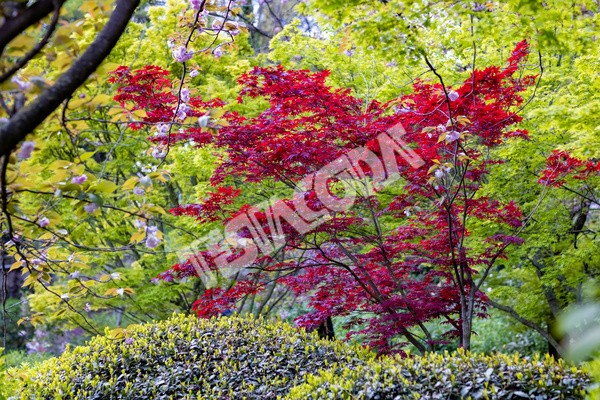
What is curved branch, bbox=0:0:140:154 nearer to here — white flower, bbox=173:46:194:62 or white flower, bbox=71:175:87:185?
white flower, bbox=71:175:87:185

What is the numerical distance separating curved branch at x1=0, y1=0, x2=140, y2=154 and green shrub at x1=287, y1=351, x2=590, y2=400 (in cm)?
259

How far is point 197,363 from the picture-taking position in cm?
425

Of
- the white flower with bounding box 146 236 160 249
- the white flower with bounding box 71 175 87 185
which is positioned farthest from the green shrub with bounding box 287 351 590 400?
the white flower with bounding box 71 175 87 185

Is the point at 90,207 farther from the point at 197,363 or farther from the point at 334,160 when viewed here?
the point at 197,363

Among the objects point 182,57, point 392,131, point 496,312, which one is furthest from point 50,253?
point 496,312

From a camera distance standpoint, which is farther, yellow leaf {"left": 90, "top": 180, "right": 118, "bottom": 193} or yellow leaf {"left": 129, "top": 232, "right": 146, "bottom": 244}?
yellow leaf {"left": 129, "top": 232, "right": 146, "bottom": 244}

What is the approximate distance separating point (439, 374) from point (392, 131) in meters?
2.06

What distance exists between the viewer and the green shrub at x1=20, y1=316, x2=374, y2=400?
383 centimetres

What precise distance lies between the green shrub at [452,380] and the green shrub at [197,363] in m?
0.37

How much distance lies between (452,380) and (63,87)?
2.76 metres

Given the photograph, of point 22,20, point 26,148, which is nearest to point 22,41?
point 22,20

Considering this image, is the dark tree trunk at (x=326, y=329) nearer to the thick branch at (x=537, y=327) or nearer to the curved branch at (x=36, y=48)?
the thick branch at (x=537, y=327)

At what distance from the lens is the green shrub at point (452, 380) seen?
2.73m

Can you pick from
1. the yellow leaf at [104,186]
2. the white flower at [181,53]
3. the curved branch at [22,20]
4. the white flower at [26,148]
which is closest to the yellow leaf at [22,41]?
the curved branch at [22,20]
